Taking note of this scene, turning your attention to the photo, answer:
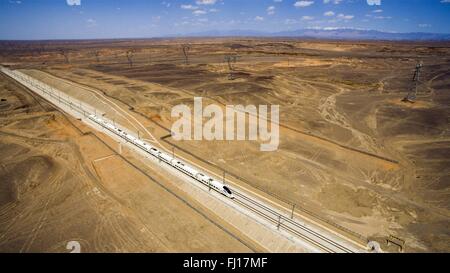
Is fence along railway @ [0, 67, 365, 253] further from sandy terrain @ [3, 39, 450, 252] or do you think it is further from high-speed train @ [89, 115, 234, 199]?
sandy terrain @ [3, 39, 450, 252]

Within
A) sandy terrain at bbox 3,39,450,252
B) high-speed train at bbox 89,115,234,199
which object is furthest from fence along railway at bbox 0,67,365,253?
sandy terrain at bbox 3,39,450,252

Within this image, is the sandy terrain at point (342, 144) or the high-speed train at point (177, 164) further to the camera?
the high-speed train at point (177, 164)

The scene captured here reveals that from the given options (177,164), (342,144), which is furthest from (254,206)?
(342,144)

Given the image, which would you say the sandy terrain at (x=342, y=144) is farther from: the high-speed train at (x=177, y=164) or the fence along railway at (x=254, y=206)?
the high-speed train at (x=177, y=164)

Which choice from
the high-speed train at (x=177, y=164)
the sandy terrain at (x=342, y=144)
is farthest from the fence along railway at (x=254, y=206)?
the sandy terrain at (x=342, y=144)

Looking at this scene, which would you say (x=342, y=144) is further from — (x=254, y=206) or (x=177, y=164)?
(x=177, y=164)
